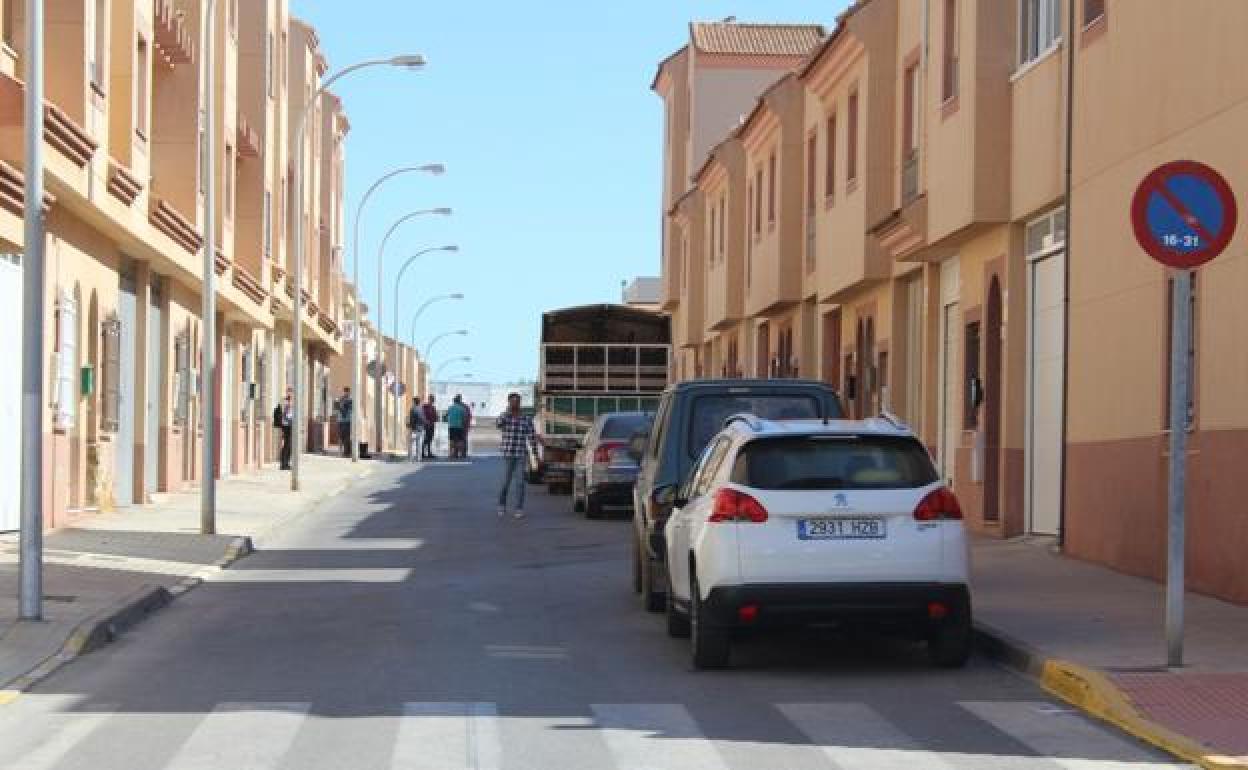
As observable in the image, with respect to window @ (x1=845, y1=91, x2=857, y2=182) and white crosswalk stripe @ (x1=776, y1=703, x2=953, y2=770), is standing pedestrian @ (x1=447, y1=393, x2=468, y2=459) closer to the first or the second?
window @ (x1=845, y1=91, x2=857, y2=182)

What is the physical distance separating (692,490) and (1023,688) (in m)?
3.05

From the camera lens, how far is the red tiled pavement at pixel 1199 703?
965 centimetres

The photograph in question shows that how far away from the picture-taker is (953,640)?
12.7 m

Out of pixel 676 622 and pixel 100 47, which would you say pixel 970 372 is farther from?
pixel 676 622

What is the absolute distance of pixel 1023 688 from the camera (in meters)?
12.0

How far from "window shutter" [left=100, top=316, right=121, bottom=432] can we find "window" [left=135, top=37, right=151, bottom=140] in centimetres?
290

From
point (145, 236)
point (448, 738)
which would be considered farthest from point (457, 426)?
point (448, 738)

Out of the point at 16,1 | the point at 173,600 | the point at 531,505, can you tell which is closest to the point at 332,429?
the point at 531,505

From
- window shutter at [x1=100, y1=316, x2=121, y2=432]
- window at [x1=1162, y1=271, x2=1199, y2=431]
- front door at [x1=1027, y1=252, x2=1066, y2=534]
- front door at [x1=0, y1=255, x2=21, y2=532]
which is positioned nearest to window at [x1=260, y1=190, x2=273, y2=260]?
window shutter at [x1=100, y1=316, x2=121, y2=432]

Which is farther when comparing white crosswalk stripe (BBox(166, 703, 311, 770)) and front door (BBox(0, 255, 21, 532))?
front door (BBox(0, 255, 21, 532))

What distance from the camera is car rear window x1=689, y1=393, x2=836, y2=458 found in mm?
16266

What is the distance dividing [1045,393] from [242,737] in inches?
570

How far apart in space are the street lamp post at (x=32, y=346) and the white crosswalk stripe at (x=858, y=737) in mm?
5828

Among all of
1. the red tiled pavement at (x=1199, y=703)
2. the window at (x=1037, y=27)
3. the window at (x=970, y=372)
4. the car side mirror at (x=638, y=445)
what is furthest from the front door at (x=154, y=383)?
the red tiled pavement at (x=1199, y=703)
